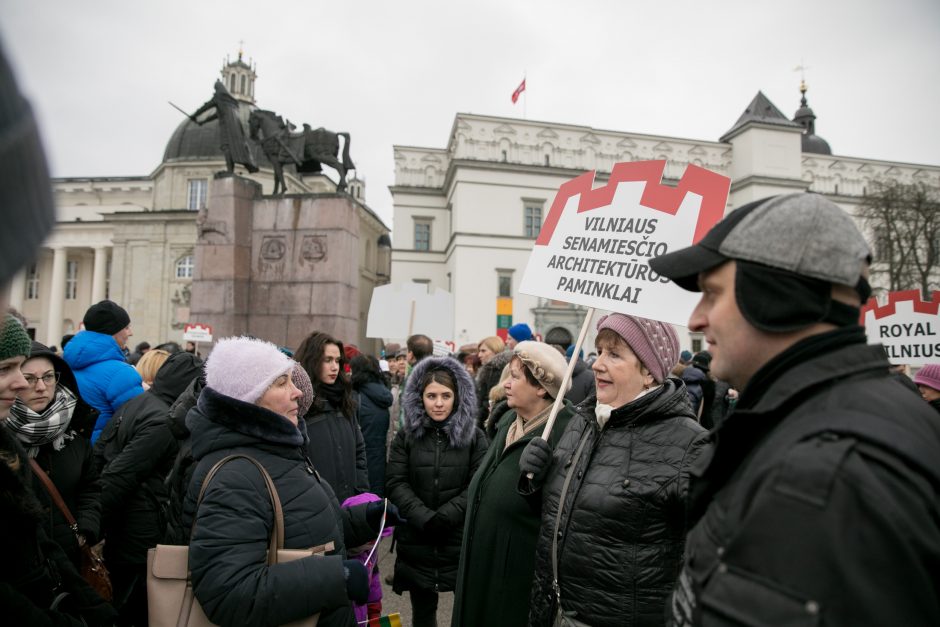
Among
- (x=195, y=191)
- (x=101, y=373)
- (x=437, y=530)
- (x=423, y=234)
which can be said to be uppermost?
(x=195, y=191)

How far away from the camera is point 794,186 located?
143ft

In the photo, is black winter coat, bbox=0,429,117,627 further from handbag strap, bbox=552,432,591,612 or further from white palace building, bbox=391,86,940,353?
white palace building, bbox=391,86,940,353

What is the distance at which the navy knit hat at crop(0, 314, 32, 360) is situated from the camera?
2461 mm

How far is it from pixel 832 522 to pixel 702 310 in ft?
2.15

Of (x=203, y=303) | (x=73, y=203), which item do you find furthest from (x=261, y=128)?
(x=73, y=203)

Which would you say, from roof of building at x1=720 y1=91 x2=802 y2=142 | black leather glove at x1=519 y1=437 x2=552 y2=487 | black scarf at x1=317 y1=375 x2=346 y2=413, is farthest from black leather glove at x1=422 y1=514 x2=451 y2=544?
roof of building at x1=720 y1=91 x2=802 y2=142

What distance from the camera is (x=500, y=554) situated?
3006 millimetres

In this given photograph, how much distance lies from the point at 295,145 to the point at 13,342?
39.1ft

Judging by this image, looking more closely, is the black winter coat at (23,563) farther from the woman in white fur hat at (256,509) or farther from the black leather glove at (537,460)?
the black leather glove at (537,460)

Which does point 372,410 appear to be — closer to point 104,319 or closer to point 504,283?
point 104,319

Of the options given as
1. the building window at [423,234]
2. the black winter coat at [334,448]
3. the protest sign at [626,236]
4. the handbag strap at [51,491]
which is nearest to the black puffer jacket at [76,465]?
the handbag strap at [51,491]

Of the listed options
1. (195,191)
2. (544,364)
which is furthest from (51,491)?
(195,191)

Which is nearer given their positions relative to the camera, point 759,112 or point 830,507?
point 830,507

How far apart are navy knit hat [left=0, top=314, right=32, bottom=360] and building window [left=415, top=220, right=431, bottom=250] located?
145 ft
